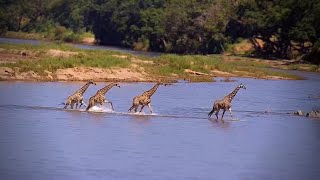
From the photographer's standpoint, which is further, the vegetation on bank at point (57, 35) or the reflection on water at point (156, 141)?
the vegetation on bank at point (57, 35)

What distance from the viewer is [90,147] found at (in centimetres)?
1877

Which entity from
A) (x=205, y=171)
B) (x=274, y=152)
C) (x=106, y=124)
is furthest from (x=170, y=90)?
(x=205, y=171)

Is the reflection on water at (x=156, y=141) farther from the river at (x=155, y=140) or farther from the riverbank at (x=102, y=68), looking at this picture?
the riverbank at (x=102, y=68)

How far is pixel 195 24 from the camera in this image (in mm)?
84750

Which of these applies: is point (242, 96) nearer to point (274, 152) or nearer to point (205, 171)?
point (274, 152)

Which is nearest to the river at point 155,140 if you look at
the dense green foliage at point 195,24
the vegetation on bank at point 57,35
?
the dense green foliage at point 195,24

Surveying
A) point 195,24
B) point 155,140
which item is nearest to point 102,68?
point 155,140

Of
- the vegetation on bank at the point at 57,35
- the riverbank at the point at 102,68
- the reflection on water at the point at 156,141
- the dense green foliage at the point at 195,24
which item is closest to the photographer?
the reflection on water at the point at 156,141

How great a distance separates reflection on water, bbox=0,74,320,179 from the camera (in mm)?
16188

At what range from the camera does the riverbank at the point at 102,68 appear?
41.3 meters

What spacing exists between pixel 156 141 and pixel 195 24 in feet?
214

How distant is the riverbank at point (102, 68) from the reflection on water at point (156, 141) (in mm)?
7551

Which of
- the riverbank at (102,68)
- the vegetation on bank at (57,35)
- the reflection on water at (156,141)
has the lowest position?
the vegetation on bank at (57,35)

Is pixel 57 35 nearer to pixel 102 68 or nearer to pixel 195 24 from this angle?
pixel 195 24
